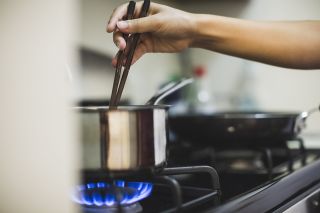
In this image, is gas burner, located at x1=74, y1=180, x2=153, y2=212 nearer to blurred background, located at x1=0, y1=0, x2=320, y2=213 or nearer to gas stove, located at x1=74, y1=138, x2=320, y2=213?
gas stove, located at x1=74, y1=138, x2=320, y2=213

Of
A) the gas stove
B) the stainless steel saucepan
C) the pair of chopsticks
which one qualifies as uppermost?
the pair of chopsticks

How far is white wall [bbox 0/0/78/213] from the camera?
0.31 metres

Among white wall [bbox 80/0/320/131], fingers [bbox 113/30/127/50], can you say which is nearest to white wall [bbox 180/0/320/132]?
white wall [bbox 80/0/320/131]

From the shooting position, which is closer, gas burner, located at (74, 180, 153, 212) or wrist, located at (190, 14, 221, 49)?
gas burner, located at (74, 180, 153, 212)

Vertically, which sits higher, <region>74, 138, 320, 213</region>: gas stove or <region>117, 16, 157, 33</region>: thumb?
<region>117, 16, 157, 33</region>: thumb

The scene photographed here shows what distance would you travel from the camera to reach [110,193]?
1.82ft

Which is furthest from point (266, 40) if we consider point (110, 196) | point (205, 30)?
point (110, 196)

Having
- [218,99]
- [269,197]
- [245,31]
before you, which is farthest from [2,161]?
[218,99]

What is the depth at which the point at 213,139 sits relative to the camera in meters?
0.91

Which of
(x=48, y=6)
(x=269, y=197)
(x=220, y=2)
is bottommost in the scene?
(x=269, y=197)

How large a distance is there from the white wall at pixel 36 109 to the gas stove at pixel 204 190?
11 cm

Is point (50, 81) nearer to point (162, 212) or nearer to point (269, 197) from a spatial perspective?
point (162, 212)

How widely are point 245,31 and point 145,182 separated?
43 centimetres

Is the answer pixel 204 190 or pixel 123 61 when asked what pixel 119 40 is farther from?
pixel 204 190
